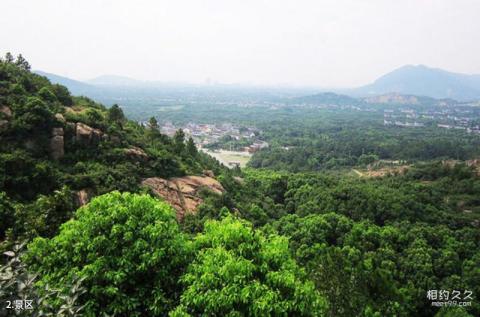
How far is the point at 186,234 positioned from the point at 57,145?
46.4 ft

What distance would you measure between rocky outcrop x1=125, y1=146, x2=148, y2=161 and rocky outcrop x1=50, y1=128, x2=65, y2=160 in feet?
11.9

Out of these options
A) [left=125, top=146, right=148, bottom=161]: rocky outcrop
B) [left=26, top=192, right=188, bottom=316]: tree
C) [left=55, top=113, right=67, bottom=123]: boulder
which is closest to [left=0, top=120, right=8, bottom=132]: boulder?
[left=55, top=113, right=67, bottom=123]: boulder

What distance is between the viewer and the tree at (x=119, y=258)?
20.0 ft

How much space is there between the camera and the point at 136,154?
21688 mm

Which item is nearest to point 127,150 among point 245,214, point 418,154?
point 245,214

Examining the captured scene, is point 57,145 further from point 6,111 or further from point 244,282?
point 244,282

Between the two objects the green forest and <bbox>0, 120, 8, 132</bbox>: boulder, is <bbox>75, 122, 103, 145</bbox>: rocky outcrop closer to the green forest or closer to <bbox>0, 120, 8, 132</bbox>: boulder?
the green forest

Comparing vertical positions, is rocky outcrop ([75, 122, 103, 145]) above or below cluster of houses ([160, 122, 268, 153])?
above

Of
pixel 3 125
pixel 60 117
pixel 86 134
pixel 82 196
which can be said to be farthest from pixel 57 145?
pixel 82 196

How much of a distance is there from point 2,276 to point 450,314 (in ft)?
48.6

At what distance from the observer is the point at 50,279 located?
6234 millimetres

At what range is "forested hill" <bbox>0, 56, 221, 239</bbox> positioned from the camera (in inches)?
576

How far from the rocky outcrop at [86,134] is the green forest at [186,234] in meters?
0.10

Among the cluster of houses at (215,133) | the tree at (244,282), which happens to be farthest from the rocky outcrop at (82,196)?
the cluster of houses at (215,133)
